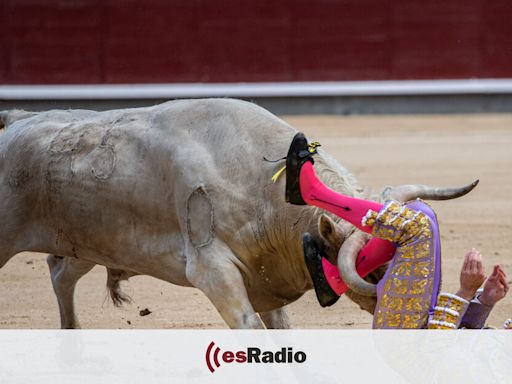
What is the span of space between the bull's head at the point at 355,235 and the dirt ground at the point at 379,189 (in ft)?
3.78

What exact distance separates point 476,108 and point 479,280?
8.97 metres

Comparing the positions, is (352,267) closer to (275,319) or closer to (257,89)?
(275,319)

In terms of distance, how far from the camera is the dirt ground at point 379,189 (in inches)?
165

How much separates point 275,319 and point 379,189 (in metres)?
3.41

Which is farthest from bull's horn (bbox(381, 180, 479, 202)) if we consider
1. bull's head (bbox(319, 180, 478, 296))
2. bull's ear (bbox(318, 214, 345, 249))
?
bull's ear (bbox(318, 214, 345, 249))

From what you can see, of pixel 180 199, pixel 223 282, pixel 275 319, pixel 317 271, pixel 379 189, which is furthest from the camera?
pixel 379 189

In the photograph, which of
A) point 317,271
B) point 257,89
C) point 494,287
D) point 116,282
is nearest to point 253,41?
point 257,89

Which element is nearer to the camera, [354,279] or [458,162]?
[354,279]

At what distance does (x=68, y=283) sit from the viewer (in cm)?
376

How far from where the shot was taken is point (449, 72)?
453 inches
